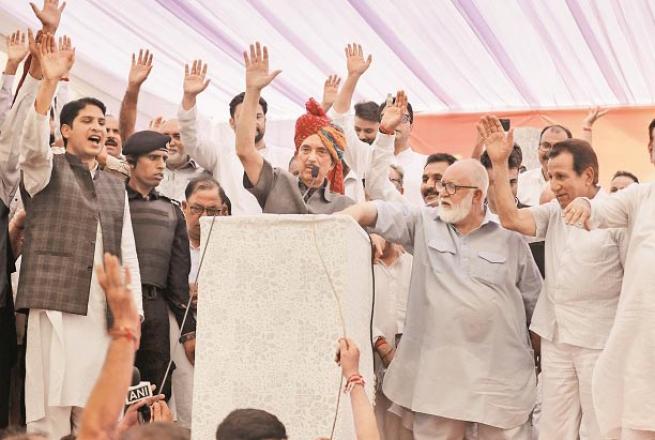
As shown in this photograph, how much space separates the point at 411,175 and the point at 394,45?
131 centimetres

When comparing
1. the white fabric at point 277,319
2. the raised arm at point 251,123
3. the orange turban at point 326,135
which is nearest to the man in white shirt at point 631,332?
the white fabric at point 277,319

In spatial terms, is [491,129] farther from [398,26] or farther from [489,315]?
[398,26]

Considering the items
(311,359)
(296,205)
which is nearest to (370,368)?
(311,359)

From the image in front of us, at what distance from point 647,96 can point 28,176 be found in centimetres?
593

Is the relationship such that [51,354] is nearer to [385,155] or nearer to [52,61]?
[52,61]

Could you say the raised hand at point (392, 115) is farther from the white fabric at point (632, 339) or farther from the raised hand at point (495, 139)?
the white fabric at point (632, 339)

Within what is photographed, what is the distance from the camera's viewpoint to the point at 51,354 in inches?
171

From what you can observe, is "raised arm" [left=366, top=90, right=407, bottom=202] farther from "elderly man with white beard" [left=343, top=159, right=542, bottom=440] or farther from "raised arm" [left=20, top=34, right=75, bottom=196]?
"raised arm" [left=20, top=34, right=75, bottom=196]

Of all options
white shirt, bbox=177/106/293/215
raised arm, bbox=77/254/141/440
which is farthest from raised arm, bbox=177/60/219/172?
raised arm, bbox=77/254/141/440

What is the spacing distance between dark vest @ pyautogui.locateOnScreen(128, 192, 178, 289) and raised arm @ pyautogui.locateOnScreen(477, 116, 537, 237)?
1.55 m

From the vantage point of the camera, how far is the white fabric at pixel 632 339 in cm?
389

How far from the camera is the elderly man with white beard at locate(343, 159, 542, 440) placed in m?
4.57

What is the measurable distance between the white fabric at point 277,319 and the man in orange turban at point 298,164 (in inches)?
30.5

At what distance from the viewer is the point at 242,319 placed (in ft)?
11.6
